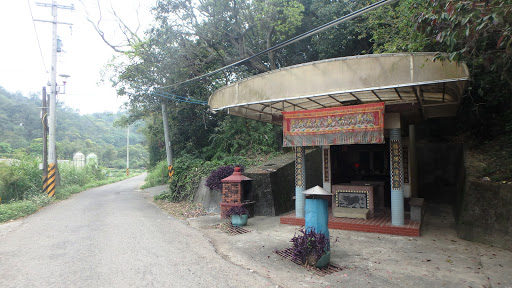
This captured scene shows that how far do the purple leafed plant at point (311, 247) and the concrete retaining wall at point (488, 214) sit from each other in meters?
3.30

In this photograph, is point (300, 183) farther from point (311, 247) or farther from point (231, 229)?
point (311, 247)

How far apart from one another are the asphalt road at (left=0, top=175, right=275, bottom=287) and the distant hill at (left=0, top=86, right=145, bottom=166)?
20.4 metres

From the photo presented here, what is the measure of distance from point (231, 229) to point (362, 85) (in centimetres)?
450

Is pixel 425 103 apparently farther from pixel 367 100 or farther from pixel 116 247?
pixel 116 247

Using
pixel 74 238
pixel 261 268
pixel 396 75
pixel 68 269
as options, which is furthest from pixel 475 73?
pixel 74 238

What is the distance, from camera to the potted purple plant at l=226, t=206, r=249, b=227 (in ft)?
25.5

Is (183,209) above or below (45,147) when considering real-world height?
below

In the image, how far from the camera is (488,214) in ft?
19.0

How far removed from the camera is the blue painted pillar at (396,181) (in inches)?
270

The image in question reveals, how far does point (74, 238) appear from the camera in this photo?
22.6ft

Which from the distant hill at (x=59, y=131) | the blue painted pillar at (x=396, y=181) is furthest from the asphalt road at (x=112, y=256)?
the distant hill at (x=59, y=131)

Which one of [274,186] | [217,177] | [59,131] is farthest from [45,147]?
[59,131]

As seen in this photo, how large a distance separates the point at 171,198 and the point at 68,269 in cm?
832

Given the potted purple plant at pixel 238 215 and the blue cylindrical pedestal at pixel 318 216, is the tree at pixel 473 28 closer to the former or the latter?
the blue cylindrical pedestal at pixel 318 216
